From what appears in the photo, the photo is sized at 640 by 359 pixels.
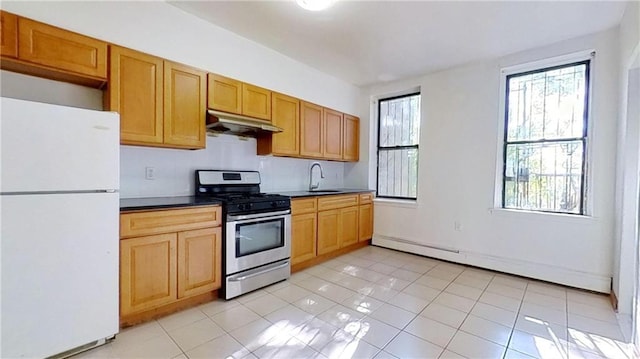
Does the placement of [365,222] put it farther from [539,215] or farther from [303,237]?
[539,215]

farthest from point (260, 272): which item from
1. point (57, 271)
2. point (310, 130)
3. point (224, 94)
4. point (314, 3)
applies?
point (314, 3)

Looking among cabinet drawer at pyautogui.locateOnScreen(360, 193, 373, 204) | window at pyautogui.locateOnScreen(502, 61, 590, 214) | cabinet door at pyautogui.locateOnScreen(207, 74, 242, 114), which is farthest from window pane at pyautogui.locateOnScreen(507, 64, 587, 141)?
cabinet door at pyautogui.locateOnScreen(207, 74, 242, 114)

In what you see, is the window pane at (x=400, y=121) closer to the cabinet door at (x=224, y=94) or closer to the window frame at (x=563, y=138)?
the window frame at (x=563, y=138)

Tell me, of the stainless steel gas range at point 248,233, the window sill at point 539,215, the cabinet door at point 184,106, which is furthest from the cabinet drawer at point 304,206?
the window sill at point 539,215

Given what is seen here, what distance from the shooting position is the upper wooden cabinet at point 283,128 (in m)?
3.33

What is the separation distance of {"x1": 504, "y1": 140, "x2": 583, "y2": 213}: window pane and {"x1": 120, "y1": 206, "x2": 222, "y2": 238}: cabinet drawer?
3.33m

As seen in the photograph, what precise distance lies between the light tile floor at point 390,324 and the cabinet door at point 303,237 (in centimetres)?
27

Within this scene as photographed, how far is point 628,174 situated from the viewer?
2.36m

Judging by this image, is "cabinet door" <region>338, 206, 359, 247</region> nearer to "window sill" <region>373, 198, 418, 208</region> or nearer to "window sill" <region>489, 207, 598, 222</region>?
"window sill" <region>373, 198, 418, 208</region>

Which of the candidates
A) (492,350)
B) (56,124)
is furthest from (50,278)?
(492,350)

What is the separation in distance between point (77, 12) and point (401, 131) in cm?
385

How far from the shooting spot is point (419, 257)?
→ 390cm

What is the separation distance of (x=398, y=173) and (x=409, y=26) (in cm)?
223

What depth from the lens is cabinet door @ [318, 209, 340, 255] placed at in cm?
354
